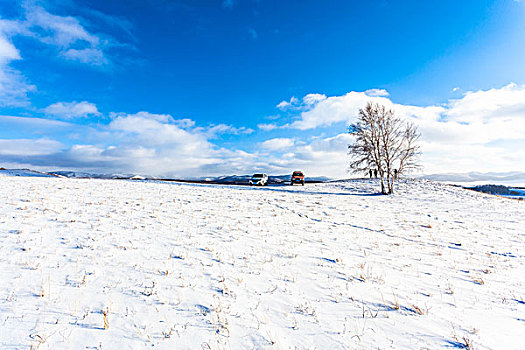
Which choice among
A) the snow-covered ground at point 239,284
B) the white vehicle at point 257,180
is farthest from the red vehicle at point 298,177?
the snow-covered ground at point 239,284

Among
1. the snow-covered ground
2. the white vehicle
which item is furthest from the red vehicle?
the snow-covered ground

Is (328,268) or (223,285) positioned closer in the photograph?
(223,285)

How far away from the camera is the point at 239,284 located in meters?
4.93

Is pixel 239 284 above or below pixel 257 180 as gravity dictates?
below

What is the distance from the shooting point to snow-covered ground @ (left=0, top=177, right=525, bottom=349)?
130 inches

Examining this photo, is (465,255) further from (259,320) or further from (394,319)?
(259,320)

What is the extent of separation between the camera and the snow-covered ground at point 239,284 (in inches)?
130

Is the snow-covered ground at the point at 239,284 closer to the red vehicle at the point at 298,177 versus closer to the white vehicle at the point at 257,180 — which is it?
the white vehicle at the point at 257,180

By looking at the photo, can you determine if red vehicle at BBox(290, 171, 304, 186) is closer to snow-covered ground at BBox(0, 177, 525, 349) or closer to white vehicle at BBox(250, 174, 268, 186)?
white vehicle at BBox(250, 174, 268, 186)

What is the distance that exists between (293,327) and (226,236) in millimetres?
5070

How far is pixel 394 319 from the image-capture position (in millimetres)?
3803

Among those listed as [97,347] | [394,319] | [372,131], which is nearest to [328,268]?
[394,319]

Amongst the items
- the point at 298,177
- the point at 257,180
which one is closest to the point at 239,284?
the point at 257,180

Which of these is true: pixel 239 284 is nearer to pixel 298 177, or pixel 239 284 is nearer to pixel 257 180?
pixel 257 180
